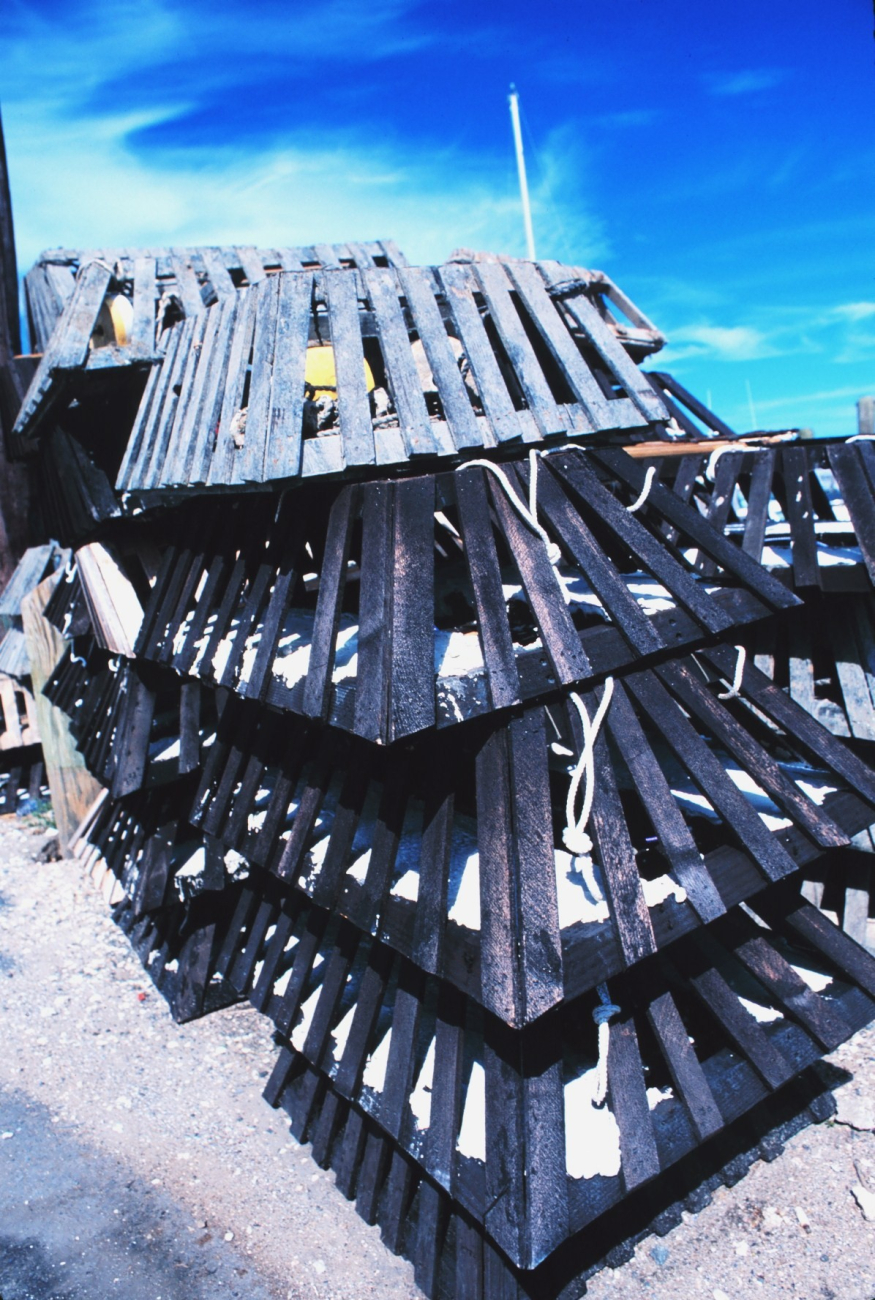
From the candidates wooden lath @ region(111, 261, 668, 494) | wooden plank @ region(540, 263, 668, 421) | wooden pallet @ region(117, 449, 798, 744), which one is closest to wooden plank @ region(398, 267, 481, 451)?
wooden lath @ region(111, 261, 668, 494)

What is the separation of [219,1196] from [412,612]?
233cm

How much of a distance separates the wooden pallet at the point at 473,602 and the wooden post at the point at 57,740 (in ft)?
12.2

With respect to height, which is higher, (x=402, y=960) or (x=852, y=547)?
(x=852, y=547)

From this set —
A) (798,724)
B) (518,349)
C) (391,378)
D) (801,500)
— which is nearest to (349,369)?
(391,378)

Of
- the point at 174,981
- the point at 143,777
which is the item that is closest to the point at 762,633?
the point at 143,777

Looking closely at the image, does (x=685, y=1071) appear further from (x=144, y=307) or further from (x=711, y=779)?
(x=144, y=307)

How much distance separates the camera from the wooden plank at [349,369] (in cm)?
239

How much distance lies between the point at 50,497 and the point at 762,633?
17.7ft

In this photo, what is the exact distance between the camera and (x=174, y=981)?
4109 millimetres

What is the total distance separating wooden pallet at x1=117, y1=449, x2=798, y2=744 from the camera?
6.21 ft

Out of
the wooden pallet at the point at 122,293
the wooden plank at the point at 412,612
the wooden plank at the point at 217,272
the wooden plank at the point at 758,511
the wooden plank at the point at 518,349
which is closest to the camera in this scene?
the wooden plank at the point at 412,612

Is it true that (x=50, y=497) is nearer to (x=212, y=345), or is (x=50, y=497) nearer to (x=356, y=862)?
(x=212, y=345)

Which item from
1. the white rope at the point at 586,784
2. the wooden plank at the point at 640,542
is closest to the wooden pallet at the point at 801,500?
the wooden plank at the point at 640,542

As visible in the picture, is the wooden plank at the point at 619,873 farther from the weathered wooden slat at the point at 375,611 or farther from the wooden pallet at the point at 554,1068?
the weathered wooden slat at the point at 375,611
